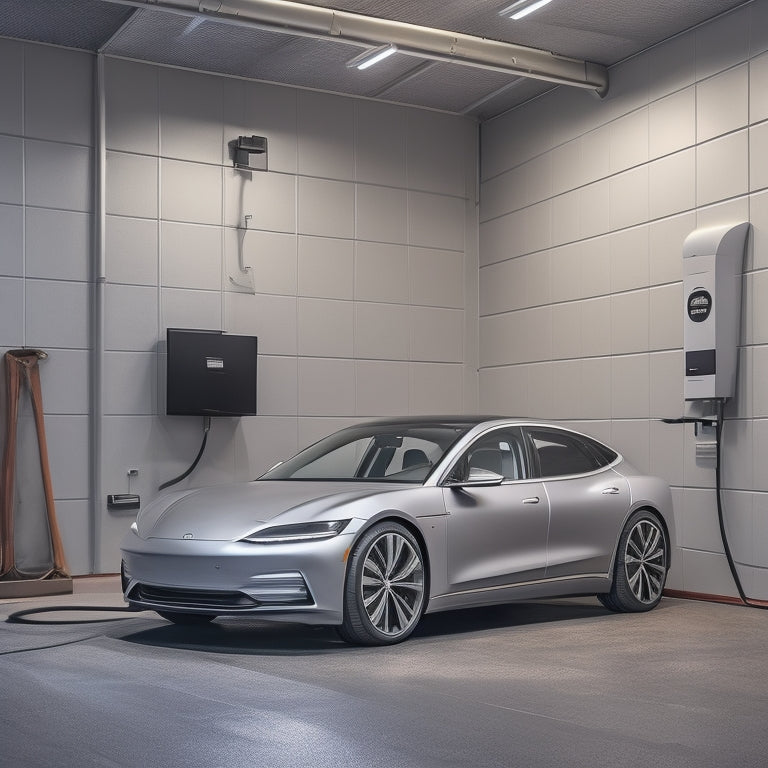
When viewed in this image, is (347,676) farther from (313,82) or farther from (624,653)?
(313,82)

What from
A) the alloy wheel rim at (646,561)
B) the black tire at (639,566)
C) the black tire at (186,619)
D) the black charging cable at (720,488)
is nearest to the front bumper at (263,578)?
the black tire at (186,619)

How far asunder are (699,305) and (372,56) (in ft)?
12.0

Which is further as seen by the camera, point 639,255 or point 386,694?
point 639,255

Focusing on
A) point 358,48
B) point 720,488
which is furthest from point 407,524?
A: point 358,48

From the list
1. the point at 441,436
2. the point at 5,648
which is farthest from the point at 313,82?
the point at 5,648

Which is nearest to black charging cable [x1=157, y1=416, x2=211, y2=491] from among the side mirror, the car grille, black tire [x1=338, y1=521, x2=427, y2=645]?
the car grille

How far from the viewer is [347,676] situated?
5.60 m

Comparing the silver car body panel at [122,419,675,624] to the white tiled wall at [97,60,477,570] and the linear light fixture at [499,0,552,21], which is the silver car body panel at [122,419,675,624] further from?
the white tiled wall at [97,60,477,570]

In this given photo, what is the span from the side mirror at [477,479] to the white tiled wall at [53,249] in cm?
457

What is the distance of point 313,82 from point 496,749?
28.6ft

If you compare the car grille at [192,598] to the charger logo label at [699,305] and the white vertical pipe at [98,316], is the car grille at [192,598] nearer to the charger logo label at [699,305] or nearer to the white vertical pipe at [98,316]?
the white vertical pipe at [98,316]

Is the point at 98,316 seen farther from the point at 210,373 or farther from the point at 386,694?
the point at 386,694

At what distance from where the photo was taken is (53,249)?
1039 cm

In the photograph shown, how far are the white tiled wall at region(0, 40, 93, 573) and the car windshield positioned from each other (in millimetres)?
3165
